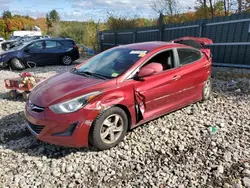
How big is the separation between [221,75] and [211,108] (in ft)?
10.5

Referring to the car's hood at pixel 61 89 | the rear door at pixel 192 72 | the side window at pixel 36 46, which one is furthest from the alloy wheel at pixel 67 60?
the rear door at pixel 192 72

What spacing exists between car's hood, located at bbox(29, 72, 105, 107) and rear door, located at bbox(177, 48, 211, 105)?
69.5 inches

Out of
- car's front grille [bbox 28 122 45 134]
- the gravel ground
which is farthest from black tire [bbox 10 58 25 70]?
car's front grille [bbox 28 122 45 134]

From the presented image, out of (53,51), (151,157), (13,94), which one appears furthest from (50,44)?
(151,157)

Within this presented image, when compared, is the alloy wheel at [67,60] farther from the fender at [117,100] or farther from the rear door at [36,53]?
the fender at [117,100]

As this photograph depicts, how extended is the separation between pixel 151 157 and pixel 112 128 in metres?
0.71

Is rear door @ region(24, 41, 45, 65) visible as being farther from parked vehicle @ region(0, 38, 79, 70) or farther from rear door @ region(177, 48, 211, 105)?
rear door @ region(177, 48, 211, 105)

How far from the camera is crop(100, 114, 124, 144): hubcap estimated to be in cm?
326

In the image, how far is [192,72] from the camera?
4.43 meters

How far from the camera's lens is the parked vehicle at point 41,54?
1092cm

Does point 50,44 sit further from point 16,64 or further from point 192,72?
point 192,72

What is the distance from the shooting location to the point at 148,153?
329cm

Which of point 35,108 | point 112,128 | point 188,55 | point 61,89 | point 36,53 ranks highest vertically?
point 188,55

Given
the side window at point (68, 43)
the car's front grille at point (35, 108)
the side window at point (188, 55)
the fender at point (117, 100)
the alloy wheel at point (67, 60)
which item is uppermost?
the side window at point (188, 55)
